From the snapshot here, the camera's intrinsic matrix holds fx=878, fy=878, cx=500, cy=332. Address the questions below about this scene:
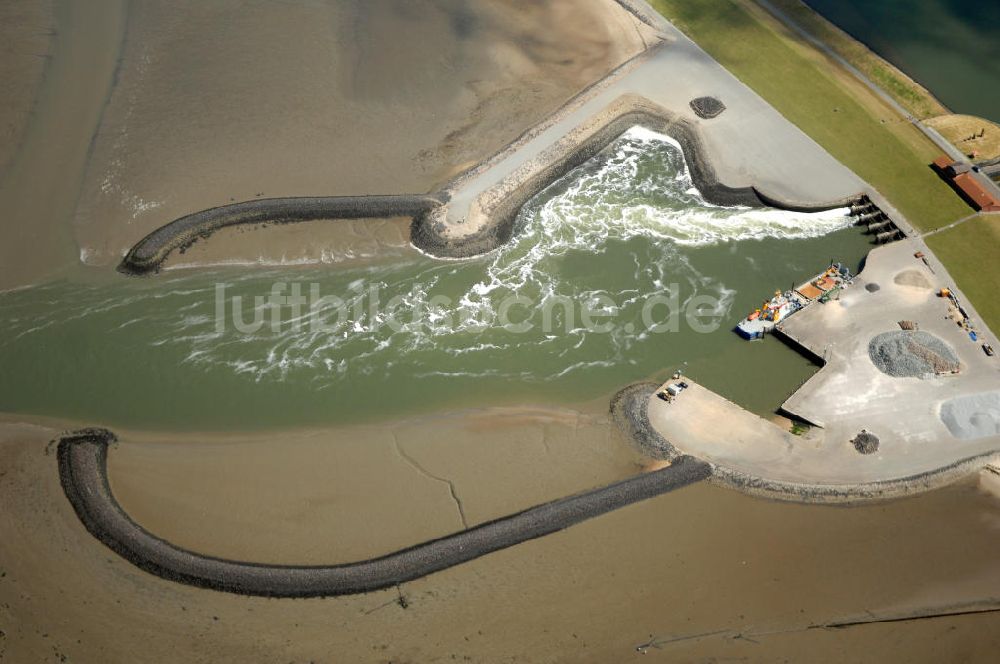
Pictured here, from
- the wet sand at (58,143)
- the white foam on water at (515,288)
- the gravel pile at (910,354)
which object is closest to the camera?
the gravel pile at (910,354)

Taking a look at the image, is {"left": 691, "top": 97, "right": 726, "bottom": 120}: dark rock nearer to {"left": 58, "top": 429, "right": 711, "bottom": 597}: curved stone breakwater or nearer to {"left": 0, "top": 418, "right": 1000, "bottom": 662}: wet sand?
{"left": 58, "top": 429, "right": 711, "bottom": 597}: curved stone breakwater

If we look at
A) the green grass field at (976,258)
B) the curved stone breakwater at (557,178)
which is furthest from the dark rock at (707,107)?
the green grass field at (976,258)

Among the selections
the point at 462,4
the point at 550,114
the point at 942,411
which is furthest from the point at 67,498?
the point at 462,4

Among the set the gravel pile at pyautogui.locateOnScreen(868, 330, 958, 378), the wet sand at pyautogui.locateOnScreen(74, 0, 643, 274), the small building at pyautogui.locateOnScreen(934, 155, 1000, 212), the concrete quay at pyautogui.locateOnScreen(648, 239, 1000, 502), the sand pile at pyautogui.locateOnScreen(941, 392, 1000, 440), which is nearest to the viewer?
the concrete quay at pyautogui.locateOnScreen(648, 239, 1000, 502)

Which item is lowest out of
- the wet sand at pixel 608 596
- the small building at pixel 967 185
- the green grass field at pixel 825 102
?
the wet sand at pixel 608 596

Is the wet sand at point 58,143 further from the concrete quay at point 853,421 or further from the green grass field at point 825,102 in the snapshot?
the green grass field at point 825,102

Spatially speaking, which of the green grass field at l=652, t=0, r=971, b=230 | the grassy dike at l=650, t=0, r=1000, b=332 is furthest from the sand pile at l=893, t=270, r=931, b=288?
the green grass field at l=652, t=0, r=971, b=230
